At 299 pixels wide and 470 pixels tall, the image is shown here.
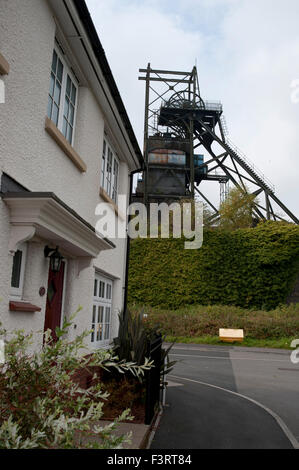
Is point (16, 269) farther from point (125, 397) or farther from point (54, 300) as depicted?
point (125, 397)

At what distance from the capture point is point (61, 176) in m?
5.64

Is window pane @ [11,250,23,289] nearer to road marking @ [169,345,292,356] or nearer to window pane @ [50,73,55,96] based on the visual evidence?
window pane @ [50,73,55,96]

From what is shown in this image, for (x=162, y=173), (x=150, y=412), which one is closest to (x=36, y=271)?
(x=150, y=412)

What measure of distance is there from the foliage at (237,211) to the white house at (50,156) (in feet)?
67.1

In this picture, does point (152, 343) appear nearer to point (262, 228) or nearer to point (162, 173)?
point (262, 228)

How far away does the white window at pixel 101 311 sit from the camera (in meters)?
8.14

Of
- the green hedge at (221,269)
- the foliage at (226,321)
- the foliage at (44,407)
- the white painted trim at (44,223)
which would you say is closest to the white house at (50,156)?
the white painted trim at (44,223)

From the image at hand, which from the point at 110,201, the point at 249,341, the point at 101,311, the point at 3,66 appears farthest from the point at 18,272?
the point at 249,341

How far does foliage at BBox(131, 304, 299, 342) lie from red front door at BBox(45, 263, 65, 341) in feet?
39.0

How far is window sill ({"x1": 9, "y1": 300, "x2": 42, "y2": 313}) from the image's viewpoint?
4.24 meters

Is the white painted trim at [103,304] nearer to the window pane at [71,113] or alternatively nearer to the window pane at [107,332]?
the window pane at [107,332]

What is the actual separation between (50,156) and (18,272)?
1.57 m

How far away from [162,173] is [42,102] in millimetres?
28215

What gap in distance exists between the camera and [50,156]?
5.24 meters
